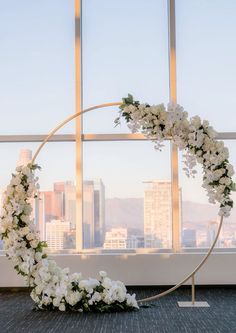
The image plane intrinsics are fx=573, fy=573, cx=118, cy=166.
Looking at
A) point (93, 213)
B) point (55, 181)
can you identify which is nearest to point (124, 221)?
point (93, 213)

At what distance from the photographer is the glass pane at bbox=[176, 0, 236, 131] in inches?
261

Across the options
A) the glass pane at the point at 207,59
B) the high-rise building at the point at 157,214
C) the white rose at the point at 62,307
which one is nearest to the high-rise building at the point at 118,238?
the high-rise building at the point at 157,214

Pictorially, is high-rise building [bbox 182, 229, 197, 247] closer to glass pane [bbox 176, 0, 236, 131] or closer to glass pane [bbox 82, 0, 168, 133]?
glass pane [bbox 176, 0, 236, 131]

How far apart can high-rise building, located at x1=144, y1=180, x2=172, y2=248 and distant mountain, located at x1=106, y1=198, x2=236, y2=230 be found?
0.09 metres

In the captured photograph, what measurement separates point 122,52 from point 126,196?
1.69 m

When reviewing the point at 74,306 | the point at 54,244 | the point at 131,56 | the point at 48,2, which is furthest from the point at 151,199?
the point at 48,2

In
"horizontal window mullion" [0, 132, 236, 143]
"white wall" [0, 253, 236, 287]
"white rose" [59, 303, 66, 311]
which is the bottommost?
"white rose" [59, 303, 66, 311]

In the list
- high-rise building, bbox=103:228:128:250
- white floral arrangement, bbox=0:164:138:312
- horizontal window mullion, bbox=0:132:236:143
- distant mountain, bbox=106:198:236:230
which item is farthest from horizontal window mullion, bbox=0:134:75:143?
white floral arrangement, bbox=0:164:138:312

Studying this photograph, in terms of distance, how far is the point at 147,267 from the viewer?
6.32 metres

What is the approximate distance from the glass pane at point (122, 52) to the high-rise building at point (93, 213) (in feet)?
2.38

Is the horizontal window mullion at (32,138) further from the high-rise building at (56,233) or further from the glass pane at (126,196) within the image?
the high-rise building at (56,233)

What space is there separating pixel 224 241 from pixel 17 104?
9.43 feet

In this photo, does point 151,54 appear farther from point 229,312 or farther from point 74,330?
point 74,330

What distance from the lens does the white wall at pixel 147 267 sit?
6293 millimetres
